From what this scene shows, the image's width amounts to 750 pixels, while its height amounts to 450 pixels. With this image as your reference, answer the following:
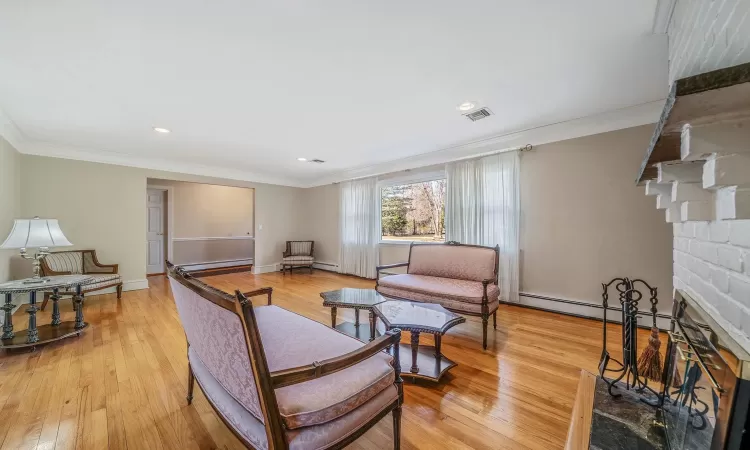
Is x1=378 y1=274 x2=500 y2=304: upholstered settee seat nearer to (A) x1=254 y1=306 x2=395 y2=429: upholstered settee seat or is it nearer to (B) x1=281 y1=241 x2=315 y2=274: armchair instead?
(A) x1=254 y1=306 x2=395 y2=429: upholstered settee seat

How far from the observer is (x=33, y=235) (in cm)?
252

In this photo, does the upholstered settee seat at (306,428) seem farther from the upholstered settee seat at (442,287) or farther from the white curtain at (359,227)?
the white curtain at (359,227)

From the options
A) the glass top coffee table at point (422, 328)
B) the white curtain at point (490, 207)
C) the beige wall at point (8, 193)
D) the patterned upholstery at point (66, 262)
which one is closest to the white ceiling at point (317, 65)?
the beige wall at point (8, 193)

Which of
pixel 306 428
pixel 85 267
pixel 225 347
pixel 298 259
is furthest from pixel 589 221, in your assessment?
pixel 85 267

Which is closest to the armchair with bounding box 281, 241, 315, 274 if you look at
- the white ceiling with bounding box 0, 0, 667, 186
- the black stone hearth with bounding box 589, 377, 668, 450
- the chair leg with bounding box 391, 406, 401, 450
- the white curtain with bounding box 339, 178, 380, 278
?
the white curtain with bounding box 339, 178, 380, 278

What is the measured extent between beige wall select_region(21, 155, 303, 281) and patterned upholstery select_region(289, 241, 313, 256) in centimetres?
248

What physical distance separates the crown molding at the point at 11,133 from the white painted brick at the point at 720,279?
5.52 metres

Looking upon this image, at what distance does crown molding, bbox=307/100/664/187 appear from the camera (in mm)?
2836

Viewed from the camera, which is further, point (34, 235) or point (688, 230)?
point (34, 235)

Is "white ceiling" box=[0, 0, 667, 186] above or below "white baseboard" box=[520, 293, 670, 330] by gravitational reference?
above

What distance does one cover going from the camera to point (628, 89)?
2445mm

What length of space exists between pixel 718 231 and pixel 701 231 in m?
0.22

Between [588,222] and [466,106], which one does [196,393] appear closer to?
[466,106]

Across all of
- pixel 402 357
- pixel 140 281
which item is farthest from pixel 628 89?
pixel 140 281
